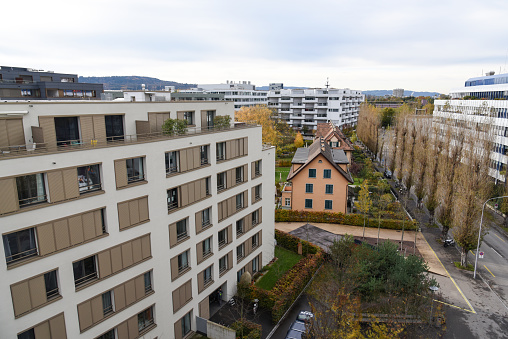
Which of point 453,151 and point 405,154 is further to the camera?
point 405,154

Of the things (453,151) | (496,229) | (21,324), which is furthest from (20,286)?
(496,229)

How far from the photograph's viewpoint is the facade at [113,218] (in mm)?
15133

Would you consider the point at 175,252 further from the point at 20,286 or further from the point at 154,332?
the point at 20,286

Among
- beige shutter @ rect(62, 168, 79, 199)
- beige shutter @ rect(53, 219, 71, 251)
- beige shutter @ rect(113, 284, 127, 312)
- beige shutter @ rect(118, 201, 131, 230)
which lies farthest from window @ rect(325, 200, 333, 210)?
beige shutter @ rect(53, 219, 71, 251)

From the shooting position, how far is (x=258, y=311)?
1085 inches

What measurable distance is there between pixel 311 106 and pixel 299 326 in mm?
103909

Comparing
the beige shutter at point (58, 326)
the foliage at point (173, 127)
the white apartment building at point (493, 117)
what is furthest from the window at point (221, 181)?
the white apartment building at point (493, 117)

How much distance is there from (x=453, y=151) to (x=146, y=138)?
3915 cm

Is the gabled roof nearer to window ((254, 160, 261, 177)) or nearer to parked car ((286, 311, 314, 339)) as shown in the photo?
window ((254, 160, 261, 177))

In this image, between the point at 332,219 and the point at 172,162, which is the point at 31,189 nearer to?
the point at 172,162


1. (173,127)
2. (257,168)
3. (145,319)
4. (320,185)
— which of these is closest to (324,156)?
(320,185)

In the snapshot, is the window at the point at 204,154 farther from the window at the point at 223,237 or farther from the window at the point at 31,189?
the window at the point at 31,189

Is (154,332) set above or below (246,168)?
below

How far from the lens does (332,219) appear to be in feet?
148
